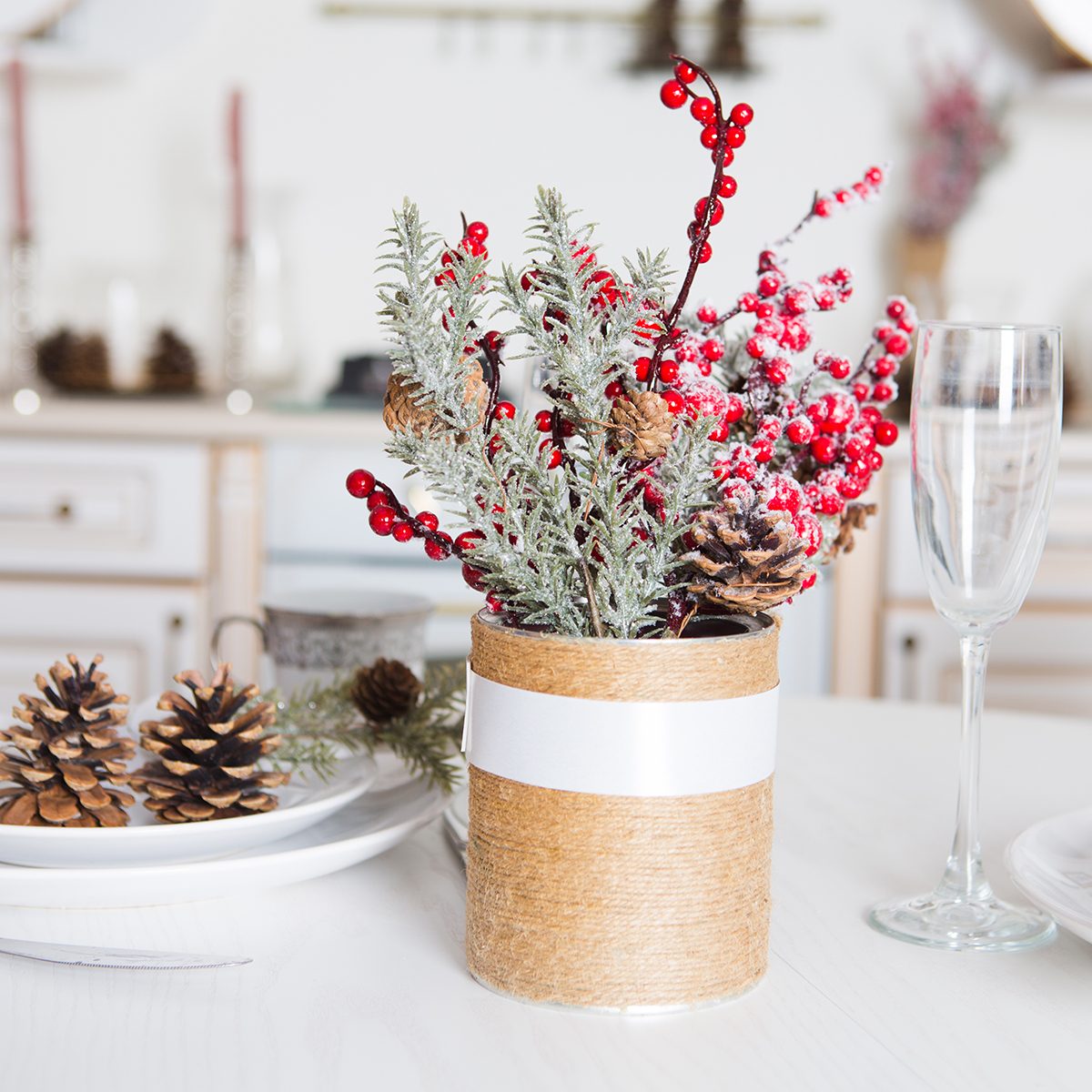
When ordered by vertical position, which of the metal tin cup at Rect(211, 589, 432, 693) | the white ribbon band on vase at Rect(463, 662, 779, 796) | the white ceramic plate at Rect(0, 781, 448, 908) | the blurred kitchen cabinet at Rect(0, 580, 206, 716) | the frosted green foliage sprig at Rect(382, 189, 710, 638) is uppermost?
the frosted green foliage sprig at Rect(382, 189, 710, 638)

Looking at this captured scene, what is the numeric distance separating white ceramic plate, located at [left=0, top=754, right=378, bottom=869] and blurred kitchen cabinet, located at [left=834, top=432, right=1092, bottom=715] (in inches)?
54.1

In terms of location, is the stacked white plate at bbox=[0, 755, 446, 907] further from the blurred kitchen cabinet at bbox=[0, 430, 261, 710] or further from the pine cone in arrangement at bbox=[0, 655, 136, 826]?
the blurred kitchen cabinet at bbox=[0, 430, 261, 710]

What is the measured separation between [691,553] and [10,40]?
1.99 meters

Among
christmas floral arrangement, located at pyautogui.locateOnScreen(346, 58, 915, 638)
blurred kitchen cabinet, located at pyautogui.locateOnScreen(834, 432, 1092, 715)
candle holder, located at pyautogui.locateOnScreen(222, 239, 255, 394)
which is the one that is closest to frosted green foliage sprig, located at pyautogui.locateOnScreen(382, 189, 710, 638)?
christmas floral arrangement, located at pyautogui.locateOnScreen(346, 58, 915, 638)

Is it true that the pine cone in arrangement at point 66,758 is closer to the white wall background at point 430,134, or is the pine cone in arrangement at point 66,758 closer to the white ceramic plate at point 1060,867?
the white ceramic plate at point 1060,867

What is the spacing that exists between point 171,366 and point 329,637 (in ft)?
4.29

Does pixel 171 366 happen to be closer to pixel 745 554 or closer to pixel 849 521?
pixel 849 521

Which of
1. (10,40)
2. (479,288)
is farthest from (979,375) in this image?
(10,40)

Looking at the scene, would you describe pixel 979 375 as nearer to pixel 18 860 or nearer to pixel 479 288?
pixel 479 288

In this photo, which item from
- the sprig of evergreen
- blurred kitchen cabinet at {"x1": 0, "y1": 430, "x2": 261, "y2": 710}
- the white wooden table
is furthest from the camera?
blurred kitchen cabinet at {"x1": 0, "y1": 430, "x2": 261, "y2": 710}

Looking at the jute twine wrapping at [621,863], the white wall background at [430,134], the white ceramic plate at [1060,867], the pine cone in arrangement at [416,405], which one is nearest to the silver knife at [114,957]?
the jute twine wrapping at [621,863]

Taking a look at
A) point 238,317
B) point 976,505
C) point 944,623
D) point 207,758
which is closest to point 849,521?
point 976,505

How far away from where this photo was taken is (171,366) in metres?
2.12

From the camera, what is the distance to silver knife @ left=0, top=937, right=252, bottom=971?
1.77 feet
